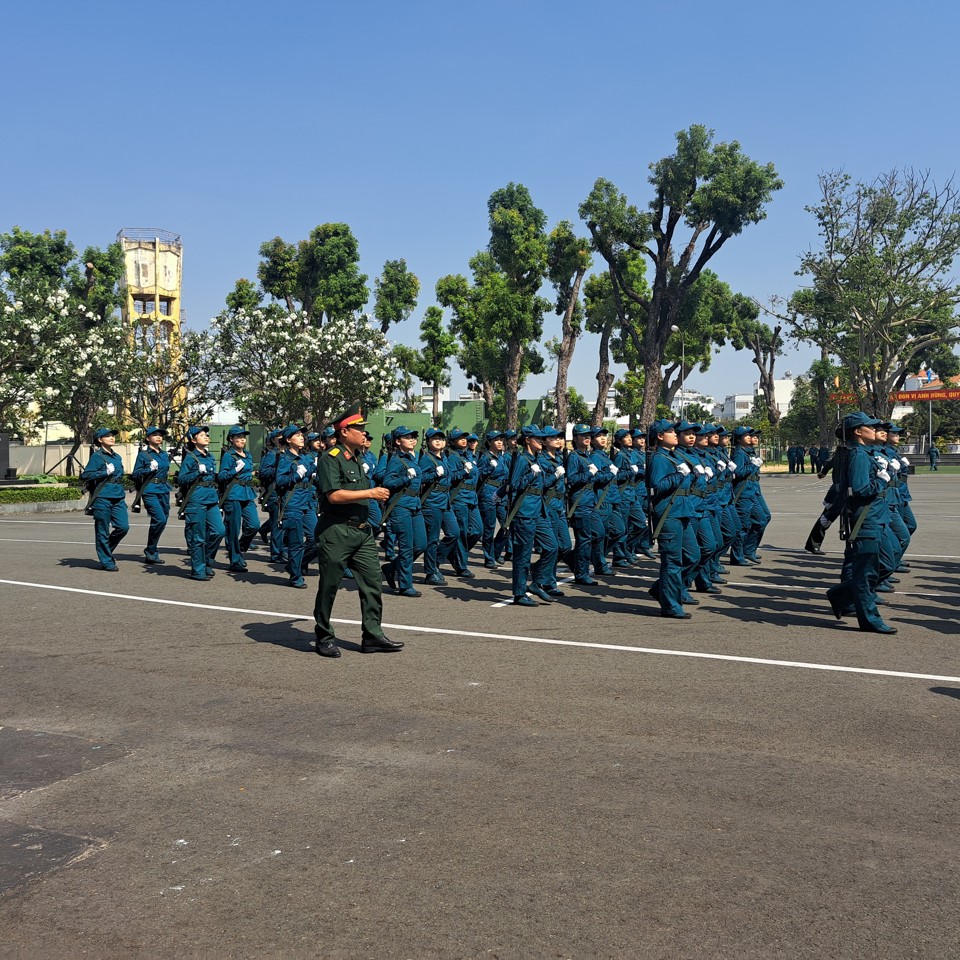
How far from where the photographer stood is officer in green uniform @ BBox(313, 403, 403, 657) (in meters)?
8.21

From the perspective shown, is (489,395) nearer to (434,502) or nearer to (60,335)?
(60,335)

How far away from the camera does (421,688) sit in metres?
7.07

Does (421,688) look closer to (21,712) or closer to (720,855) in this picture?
(21,712)

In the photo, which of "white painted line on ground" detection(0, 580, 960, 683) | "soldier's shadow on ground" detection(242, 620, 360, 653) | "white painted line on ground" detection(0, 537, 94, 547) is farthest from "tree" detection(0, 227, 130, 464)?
"soldier's shadow on ground" detection(242, 620, 360, 653)

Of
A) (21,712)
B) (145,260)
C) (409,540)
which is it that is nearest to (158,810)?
(21,712)

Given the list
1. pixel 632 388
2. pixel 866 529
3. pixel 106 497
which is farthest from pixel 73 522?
pixel 632 388

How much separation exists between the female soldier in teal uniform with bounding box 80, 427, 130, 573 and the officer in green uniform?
616cm

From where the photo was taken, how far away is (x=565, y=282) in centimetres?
5450

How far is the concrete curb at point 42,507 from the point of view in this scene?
28.2m

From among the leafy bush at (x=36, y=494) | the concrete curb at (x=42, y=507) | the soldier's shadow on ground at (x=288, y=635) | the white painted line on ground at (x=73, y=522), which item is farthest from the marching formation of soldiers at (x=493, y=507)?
the leafy bush at (x=36, y=494)

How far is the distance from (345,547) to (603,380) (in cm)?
5394

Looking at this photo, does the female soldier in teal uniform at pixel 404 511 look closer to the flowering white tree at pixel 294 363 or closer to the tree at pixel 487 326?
the flowering white tree at pixel 294 363

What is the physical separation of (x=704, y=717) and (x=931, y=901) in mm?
2496

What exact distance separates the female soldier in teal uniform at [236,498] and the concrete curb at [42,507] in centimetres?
1671
